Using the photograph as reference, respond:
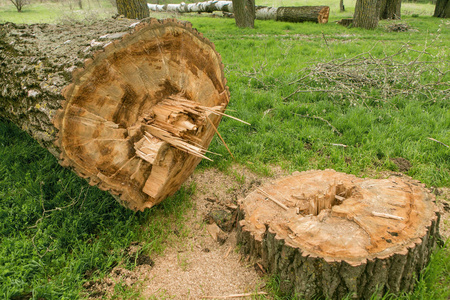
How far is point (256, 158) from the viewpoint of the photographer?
376 cm

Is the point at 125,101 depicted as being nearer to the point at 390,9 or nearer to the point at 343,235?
the point at 343,235

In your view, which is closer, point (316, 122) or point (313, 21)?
point (316, 122)

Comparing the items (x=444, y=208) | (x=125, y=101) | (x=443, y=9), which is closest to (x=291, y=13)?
(x=443, y=9)

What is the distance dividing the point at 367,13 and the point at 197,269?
11876 millimetres

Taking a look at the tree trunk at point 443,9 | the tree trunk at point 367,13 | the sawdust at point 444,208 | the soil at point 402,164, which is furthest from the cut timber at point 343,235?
the tree trunk at point 443,9

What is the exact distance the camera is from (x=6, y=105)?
3039mm

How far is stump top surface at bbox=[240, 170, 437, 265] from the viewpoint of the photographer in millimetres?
1939

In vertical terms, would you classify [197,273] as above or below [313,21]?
below

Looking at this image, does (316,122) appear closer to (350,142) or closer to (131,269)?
(350,142)

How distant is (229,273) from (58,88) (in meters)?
1.73

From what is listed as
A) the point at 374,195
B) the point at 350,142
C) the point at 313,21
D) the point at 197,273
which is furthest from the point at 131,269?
the point at 313,21

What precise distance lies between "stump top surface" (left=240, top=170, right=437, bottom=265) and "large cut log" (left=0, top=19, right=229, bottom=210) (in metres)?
0.65

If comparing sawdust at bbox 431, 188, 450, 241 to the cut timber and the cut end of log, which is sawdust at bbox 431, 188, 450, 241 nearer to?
the cut timber

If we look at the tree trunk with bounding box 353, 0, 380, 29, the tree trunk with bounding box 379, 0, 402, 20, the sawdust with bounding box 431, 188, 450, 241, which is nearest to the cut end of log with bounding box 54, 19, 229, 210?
the sawdust with bounding box 431, 188, 450, 241
